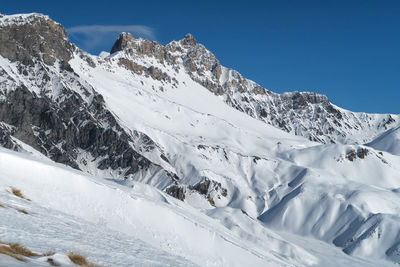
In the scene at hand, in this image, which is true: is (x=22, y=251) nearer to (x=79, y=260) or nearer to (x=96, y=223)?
(x=79, y=260)

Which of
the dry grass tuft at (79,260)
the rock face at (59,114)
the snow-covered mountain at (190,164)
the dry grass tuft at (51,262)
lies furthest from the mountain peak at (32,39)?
the dry grass tuft at (51,262)

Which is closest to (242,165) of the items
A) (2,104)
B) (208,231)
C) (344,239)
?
(344,239)

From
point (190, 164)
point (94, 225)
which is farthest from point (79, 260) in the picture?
point (190, 164)

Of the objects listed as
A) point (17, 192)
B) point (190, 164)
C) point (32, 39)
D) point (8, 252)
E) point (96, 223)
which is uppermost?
point (32, 39)

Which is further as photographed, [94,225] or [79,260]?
[94,225]

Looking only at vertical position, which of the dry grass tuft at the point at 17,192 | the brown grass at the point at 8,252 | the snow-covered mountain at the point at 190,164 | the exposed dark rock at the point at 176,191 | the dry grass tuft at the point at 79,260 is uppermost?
the snow-covered mountain at the point at 190,164

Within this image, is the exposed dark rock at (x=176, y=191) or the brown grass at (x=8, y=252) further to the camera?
the exposed dark rock at (x=176, y=191)

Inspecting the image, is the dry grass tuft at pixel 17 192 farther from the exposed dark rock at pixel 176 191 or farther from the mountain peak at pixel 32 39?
the mountain peak at pixel 32 39

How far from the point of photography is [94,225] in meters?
20.6

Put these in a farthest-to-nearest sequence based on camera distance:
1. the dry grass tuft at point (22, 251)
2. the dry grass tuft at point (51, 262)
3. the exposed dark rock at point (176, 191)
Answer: the exposed dark rock at point (176, 191) < the dry grass tuft at point (22, 251) < the dry grass tuft at point (51, 262)

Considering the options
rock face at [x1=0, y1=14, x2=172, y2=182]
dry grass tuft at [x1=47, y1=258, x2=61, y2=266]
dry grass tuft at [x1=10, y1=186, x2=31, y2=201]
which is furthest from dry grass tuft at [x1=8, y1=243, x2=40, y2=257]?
rock face at [x1=0, y1=14, x2=172, y2=182]

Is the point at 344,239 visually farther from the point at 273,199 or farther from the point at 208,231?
the point at 208,231

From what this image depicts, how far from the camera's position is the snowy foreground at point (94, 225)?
13797 mm

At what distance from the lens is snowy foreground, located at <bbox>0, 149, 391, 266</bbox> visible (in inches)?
543
